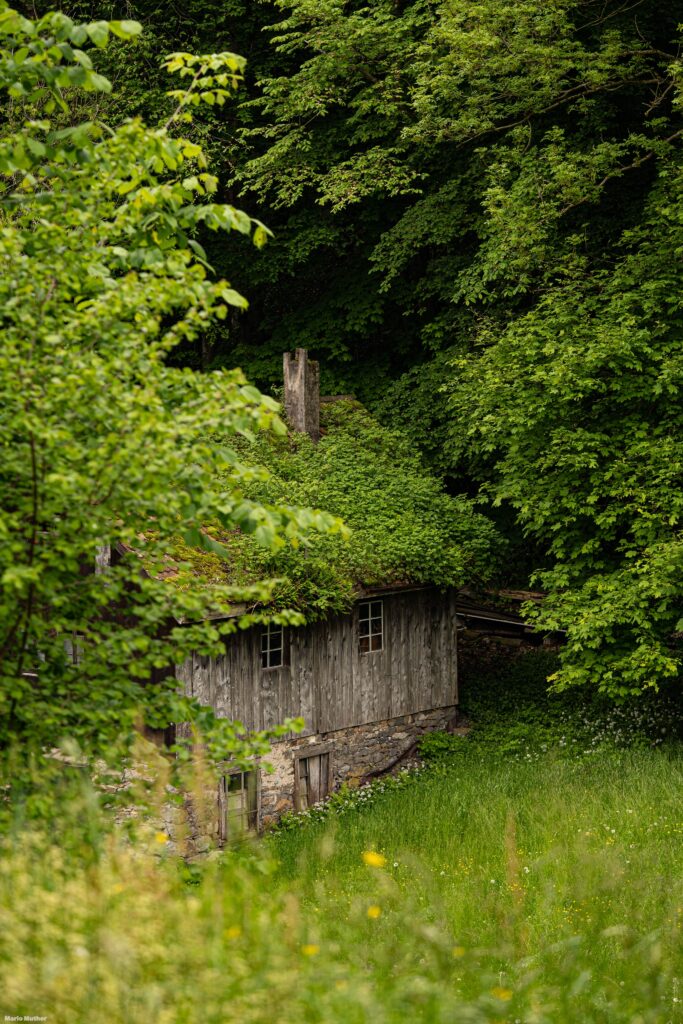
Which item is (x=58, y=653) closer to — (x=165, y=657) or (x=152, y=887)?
(x=165, y=657)

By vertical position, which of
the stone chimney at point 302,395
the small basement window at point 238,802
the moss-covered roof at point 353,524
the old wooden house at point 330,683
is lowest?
the small basement window at point 238,802

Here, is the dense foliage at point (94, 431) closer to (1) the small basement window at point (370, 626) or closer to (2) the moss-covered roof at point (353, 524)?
(2) the moss-covered roof at point (353, 524)

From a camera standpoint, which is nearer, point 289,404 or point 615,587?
point 615,587

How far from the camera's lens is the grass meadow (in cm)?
410

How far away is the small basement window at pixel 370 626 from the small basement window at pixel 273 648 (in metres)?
1.88

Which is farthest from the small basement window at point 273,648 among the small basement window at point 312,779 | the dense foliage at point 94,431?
the dense foliage at point 94,431

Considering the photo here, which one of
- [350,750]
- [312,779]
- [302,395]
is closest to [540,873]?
[312,779]

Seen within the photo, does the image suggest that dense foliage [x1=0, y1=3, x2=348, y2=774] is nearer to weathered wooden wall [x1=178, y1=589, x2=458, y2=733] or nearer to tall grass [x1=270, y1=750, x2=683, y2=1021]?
tall grass [x1=270, y1=750, x2=683, y2=1021]

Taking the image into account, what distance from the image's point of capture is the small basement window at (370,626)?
1916 cm

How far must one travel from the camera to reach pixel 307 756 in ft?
59.6

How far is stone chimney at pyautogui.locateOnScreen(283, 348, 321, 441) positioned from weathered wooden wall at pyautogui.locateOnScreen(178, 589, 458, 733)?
376cm

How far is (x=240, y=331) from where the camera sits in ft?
99.0

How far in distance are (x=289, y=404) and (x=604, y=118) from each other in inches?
325

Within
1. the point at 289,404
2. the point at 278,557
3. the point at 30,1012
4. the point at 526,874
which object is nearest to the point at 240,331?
the point at 289,404
